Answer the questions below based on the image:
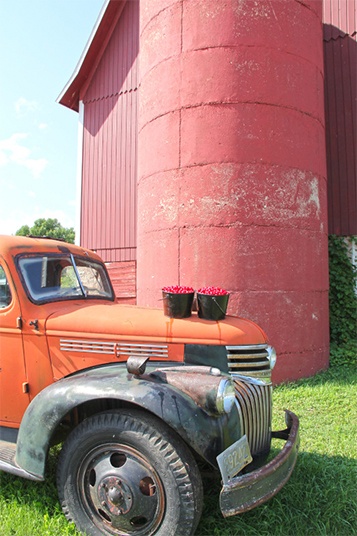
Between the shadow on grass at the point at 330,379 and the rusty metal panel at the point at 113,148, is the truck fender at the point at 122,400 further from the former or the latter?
the rusty metal panel at the point at 113,148

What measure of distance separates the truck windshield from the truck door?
166 millimetres

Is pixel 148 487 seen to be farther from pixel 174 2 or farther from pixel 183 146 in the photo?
pixel 174 2

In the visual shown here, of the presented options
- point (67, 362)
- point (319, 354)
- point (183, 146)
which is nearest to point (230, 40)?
point (183, 146)

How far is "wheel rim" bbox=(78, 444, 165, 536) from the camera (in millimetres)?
2432

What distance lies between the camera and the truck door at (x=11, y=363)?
3195 mm

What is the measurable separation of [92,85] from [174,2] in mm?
5641

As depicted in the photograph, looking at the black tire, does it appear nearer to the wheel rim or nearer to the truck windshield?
the wheel rim

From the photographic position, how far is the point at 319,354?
6.89 metres

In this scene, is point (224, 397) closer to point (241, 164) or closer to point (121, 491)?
point (121, 491)

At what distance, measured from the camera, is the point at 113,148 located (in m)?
11.3

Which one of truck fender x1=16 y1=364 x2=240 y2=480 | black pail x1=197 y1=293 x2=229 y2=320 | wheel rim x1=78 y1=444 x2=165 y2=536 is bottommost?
wheel rim x1=78 y1=444 x2=165 y2=536

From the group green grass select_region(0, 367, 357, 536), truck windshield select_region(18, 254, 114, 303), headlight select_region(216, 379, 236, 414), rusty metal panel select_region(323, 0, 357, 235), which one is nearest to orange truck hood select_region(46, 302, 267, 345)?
truck windshield select_region(18, 254, 114, 303)

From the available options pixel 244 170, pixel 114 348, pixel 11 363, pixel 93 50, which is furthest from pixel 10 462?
pixel 93 50

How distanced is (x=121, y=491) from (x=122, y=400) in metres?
0.52
